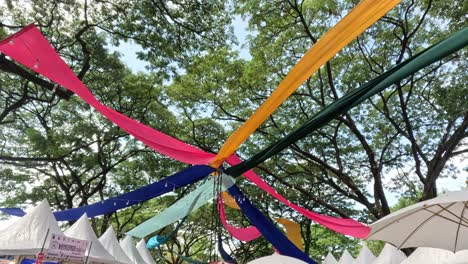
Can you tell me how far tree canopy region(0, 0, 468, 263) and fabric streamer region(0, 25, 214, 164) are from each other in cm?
209

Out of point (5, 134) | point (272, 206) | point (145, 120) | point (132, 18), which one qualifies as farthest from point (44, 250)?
point (272, 206)

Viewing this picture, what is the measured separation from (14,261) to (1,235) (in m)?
0.48

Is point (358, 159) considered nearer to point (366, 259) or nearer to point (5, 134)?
point (366, 259)

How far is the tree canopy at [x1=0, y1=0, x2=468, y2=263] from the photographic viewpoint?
7.82m

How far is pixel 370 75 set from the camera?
8.88m

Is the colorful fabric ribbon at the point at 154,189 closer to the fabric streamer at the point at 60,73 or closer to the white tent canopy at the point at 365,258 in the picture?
the fabric streamer at the point at 60,73

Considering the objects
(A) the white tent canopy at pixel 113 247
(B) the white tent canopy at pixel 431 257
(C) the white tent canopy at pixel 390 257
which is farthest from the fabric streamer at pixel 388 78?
(A) the white tent canopy at pixel 113 247

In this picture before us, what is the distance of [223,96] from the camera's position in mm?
10477

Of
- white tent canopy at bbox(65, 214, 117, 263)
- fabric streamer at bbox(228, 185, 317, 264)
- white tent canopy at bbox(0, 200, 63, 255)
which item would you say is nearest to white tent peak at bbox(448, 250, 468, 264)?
fabric streamer at bbox(228, 185, 317, 264)

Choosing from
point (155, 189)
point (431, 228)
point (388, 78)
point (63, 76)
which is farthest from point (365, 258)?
point (63, 76)

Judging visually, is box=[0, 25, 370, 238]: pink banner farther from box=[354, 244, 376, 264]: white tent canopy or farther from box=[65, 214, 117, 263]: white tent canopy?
box=[354, 244, 376, 264]: white tent canopy

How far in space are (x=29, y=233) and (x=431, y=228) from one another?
5.49 metres

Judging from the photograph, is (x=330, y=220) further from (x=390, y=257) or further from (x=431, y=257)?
(x=390, y=257)

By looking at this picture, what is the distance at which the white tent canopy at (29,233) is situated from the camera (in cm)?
555
